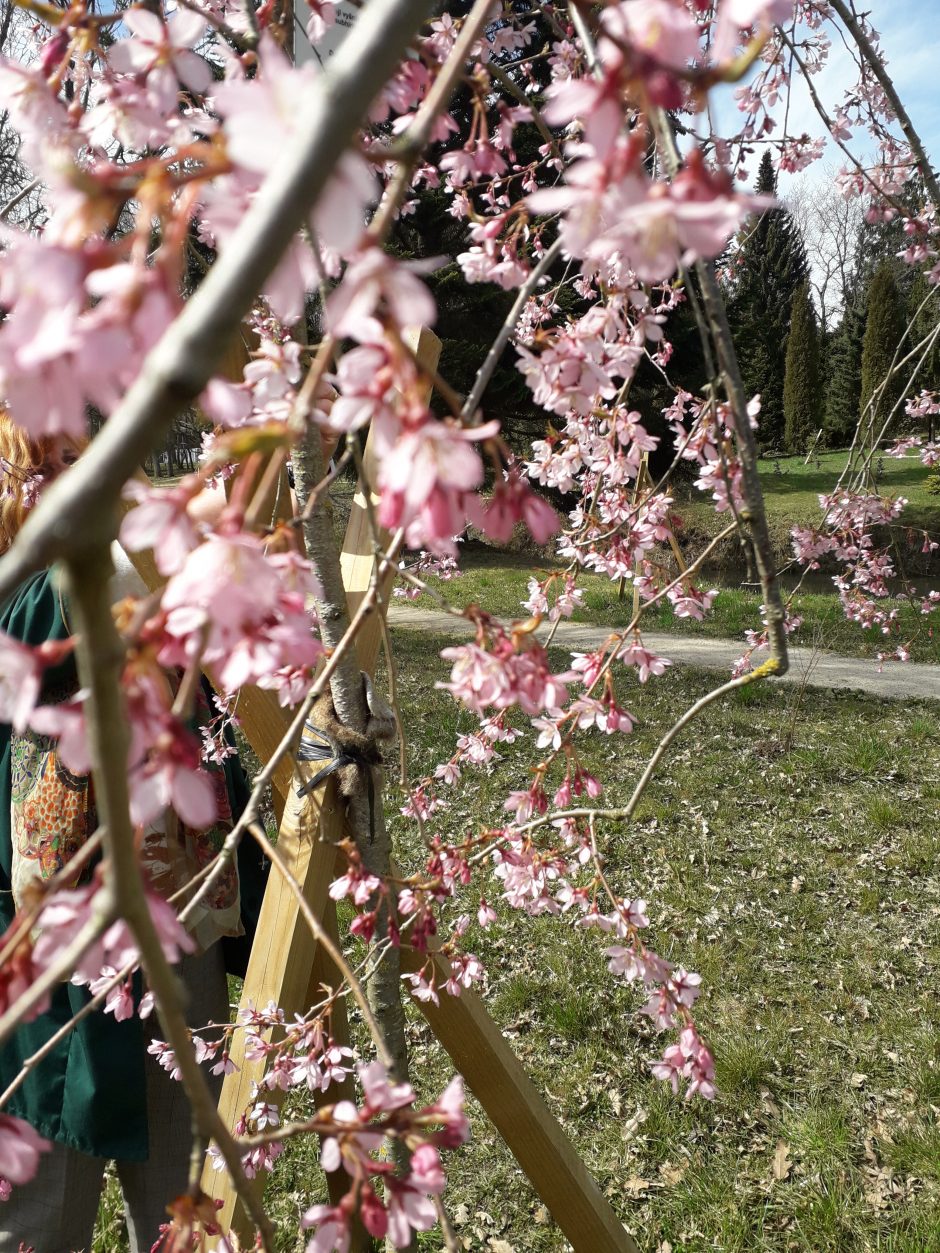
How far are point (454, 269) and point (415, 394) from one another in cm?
924

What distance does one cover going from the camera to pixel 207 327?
0.32m

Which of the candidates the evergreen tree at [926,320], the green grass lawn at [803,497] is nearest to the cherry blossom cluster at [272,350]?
the evergreen tree at [926,320]

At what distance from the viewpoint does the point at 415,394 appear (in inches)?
17.8

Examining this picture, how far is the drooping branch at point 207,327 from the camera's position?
0.32 meters

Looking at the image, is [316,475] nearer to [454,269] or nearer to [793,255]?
[454,269]

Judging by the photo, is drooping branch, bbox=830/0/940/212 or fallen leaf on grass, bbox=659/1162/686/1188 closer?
drooping branch, bbox=830/0/940/212

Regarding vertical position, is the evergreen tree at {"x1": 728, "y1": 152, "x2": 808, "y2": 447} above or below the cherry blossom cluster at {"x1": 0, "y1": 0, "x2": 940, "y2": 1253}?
above

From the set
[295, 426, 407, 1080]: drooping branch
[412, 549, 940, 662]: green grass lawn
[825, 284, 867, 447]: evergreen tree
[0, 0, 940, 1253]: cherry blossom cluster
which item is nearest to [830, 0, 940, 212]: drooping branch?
[0, 0, 940, 1253]: cherry blossom cluster

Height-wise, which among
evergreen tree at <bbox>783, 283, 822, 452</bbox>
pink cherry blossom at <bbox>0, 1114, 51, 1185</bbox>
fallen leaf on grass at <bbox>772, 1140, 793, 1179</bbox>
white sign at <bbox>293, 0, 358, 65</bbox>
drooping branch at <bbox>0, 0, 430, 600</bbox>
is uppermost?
evergreen tree at <bbox>783, 283, 822, 452</bbox>

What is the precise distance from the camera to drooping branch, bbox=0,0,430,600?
12.7 inches

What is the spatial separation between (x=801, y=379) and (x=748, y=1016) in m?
21.0

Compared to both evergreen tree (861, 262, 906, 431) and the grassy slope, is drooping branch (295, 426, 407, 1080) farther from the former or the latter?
evergreen tree (861, 262, 906, 431)

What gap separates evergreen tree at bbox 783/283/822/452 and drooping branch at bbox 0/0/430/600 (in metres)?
22.4

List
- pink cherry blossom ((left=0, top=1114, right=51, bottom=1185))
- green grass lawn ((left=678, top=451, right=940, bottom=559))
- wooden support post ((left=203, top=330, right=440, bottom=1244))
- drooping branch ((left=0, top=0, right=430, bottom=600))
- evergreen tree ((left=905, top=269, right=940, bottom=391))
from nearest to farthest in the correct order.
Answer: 1. drooping branch ((left=0, top=0, right=430, bottom=600))
2. pink cherry blossom ((left=0, top=1114, right=51, bottom=1185))
3. wooden support post ((left=203, top=330, right=440, bottom=1244))
4. evergreen tree ((left=905, top=269, right=940, bottom=391))
5. green grass lawn ((left=678, top=451, right=940, bottom=559))
